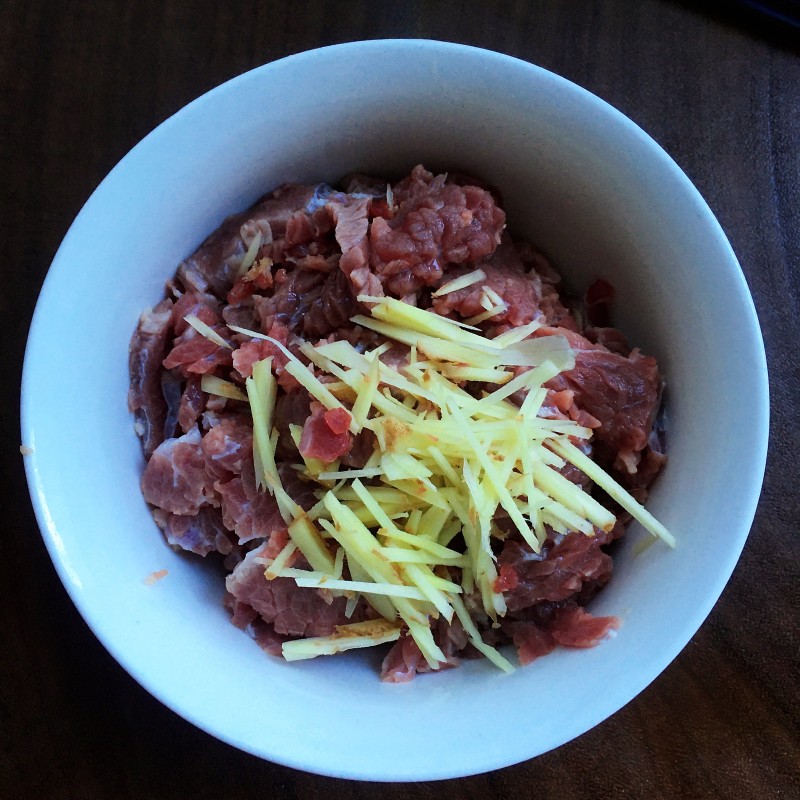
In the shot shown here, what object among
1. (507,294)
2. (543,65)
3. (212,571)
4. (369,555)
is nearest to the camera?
(369,555)

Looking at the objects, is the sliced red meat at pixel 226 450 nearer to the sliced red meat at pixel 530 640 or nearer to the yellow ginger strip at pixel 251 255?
the yellow ginger strip at pixel 251 255

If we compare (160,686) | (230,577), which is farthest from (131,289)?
(160,686)

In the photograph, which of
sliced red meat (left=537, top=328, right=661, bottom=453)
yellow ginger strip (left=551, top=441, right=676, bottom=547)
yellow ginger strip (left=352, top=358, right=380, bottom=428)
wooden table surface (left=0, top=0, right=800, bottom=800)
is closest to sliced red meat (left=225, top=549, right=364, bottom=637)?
yellow ginger strip (left=352, top=358, right=380, bottom=428)

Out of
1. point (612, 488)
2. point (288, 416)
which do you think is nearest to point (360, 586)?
point (288, 416)

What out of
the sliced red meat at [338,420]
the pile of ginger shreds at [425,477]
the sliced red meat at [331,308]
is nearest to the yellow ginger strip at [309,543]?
the pile of ginger shreds at [425,477]

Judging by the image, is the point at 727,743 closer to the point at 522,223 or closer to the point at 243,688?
the point at 243,688

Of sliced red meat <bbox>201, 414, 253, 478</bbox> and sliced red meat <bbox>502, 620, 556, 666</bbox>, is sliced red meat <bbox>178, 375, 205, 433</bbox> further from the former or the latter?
sliced red meat <bbox>502, 620, 556, 666</bbox>

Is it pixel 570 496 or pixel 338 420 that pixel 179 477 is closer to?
pixel 338 420
